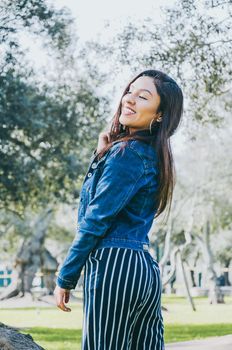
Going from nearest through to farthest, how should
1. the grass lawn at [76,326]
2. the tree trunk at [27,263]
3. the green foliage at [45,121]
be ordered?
the grass lawn at [76,326], the green foliage at [45,121], the tree trunk at [27,263]

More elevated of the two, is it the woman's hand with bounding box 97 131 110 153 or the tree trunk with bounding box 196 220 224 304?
the tree trunk with bounding box 196 220 224 304

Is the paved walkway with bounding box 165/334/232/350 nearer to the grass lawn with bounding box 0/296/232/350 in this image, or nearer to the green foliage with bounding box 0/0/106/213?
the grass lawn with bounding box 0/296/232/350

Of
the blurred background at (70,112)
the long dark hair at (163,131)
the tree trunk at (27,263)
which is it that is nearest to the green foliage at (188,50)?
the blurred background at (70,112)

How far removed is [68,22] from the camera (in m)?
15.5

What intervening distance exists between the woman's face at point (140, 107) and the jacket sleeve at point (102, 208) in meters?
0.22

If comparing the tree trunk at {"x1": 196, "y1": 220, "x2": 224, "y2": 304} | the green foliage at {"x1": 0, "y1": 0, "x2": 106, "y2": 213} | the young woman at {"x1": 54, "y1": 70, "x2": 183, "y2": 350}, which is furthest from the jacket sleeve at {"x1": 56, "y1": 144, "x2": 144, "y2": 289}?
the tree trunk at {"x1": 196, "y1": 220, "x2": 224, "y2": 304}

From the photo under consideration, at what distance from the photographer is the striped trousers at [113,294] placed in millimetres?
2666

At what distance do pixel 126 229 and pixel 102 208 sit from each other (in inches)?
5.2

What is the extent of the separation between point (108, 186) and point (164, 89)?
1.67ft

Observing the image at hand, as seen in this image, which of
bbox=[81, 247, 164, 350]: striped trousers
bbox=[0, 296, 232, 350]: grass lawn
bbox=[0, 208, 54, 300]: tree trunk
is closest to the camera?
bbox=[81, 247, 164, 350]: striped trousers

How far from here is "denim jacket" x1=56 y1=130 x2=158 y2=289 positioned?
2674 mm

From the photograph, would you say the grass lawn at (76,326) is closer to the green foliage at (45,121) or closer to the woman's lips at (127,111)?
the green foliage at (45,121)

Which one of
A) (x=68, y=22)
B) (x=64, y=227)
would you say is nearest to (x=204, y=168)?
(x=64, y=227)

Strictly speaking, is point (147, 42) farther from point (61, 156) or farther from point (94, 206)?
point (94, 206)
